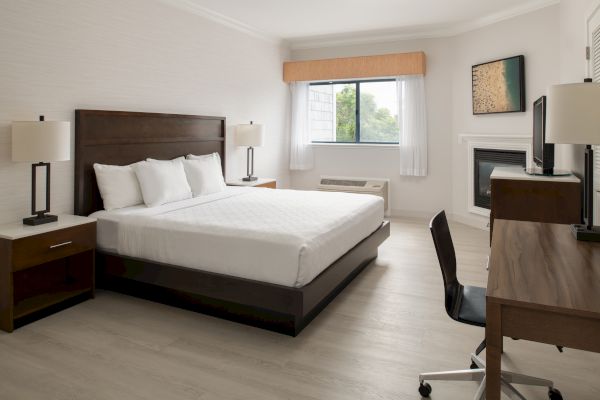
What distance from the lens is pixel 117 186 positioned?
145 inches

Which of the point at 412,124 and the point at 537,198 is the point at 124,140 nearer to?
the point at 537,198

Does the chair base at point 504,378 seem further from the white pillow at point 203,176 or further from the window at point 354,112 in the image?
the window at point 354,112

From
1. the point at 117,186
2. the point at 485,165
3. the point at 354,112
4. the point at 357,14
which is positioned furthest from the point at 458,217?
the point at 117,186

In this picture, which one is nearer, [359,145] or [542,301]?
[542,301]

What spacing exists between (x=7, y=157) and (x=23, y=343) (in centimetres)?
138

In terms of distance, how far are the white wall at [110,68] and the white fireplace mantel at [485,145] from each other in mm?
3054

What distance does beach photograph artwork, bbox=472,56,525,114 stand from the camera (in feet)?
16.6

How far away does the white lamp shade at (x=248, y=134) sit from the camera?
5.58m

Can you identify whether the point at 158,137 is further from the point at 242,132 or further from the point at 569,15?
the point at 569,15

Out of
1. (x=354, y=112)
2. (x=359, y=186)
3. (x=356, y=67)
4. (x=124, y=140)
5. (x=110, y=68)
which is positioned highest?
(x=356, y=67)

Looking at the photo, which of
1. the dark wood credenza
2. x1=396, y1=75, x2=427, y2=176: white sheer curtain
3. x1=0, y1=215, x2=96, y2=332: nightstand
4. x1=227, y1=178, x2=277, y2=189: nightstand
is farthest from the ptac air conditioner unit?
x1=0, y1=215, x2=96, y2=332: nightstand

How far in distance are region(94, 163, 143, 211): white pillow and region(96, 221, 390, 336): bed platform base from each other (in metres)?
0.50

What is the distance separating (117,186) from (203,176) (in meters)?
0.99

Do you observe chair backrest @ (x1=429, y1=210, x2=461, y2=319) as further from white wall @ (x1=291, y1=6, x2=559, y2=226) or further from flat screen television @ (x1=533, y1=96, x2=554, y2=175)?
white wall @ (x1=291, y1=6, x2=559, y2=226)
